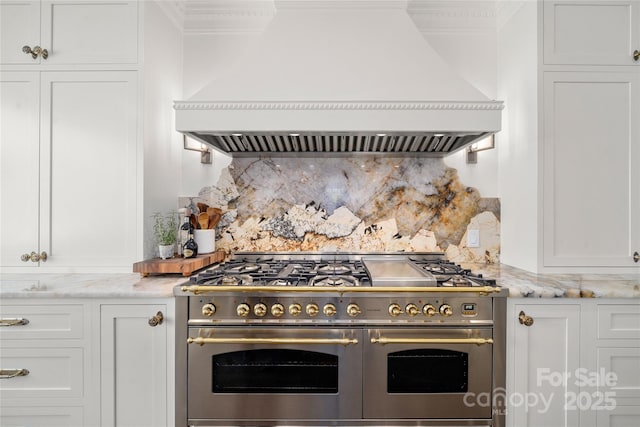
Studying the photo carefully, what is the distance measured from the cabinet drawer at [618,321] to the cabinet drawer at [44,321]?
2.39 meters

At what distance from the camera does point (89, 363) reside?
1.51 meters

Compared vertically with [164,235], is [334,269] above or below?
below

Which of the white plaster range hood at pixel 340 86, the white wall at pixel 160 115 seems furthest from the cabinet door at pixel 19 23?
the white plaster range hood at pixel 340 86

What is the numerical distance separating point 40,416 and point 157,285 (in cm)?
78

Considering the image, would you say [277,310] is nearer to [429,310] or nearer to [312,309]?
[312,309]

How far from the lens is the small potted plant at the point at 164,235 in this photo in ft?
6.12

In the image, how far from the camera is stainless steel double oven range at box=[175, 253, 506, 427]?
149 centimetres

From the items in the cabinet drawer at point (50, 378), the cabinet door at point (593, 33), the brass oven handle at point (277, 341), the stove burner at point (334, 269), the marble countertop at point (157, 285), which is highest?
the cabinet door at point (593, 33)

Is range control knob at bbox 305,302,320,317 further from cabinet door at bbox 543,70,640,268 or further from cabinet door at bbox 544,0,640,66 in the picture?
cabinet door at bbox 544,0,640,66

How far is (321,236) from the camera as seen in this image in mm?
2262

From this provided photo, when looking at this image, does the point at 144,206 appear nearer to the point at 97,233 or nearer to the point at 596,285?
the point at 97,233

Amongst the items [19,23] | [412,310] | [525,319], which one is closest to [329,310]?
[412,310]

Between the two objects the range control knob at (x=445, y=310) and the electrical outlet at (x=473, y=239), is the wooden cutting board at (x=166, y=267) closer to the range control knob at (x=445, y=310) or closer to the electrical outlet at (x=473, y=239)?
the range control knob at (x=445, y=310)

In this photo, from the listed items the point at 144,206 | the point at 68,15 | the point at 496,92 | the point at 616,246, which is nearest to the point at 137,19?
the point at 68,15
